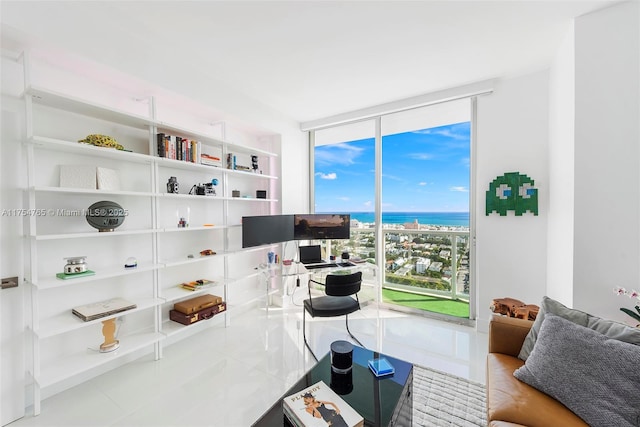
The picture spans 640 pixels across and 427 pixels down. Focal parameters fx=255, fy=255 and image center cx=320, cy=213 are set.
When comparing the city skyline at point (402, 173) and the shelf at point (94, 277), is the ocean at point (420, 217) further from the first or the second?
the shelf at point (94, 277)

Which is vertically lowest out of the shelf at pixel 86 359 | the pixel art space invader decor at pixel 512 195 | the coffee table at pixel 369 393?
the shelf at pixel 86 359

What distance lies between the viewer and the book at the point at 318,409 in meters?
1.09

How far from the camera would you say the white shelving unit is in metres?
1.73

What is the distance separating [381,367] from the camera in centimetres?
150

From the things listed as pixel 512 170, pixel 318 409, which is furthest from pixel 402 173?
pixel 318 409

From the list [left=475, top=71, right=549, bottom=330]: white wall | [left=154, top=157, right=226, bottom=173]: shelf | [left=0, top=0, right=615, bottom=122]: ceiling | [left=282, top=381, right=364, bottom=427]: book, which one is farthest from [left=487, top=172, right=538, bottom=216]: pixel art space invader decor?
[left=154, top=157, right=226, bottom=173]: shelf

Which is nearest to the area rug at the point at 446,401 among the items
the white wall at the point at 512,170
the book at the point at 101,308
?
the white wall at the point at 512,170

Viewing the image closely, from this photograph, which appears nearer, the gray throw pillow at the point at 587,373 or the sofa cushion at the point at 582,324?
the gray throw pillow at the point at 587,373

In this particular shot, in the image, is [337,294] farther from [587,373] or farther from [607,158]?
[607,158]

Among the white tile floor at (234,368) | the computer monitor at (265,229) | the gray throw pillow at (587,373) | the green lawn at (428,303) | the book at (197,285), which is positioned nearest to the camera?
the gray throw pillow at (587,373)

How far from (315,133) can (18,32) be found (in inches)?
125

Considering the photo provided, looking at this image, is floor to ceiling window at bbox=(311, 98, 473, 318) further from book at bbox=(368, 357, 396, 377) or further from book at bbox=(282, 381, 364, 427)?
book at bbox=(282, 381, 364, 427)

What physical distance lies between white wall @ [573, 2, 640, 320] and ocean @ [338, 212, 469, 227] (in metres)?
1.40

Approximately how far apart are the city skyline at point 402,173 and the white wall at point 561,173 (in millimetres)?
818
